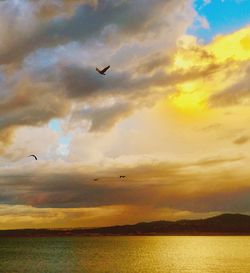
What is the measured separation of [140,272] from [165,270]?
9086 millimetres

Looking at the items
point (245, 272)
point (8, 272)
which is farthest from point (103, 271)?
point (245, 272)

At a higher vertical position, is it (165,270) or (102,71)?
(102,71)

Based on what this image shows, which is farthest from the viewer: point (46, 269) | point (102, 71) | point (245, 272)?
point (46, 269)

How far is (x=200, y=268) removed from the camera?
130500mm

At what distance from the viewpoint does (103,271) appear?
397 ft

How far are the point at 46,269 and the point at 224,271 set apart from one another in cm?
4953

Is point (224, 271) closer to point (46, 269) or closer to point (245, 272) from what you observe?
point (245, 272)

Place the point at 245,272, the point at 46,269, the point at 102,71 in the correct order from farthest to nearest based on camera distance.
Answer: the point at 46,269
the point at 245,272
the point at 102,71

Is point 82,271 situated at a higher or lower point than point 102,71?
lower

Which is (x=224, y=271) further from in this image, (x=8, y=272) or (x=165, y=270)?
(x=8, y=272)

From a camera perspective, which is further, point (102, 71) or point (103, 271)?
point (103, 271)

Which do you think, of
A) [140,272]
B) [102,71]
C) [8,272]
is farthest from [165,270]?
[102,71]

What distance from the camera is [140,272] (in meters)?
119

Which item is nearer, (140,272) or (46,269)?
(140,272)
